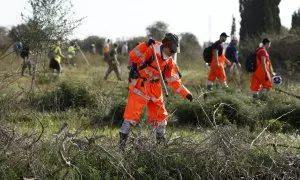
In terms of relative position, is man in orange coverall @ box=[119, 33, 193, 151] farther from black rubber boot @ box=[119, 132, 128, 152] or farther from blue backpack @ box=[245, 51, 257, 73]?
blue backpack @ box=[245, 51, 257, 73]

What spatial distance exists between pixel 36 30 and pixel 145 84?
20.3 ft

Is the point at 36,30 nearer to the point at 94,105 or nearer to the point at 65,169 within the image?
the point at 94,105

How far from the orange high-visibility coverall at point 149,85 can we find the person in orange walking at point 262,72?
601cm

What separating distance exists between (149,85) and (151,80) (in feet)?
0.22

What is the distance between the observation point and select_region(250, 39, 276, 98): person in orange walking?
1288cm

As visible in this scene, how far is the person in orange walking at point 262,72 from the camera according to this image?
12875 millimetres

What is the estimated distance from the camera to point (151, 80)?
7191 mm

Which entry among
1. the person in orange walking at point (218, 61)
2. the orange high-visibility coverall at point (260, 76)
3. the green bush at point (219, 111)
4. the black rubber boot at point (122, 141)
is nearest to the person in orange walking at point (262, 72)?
the orange high-visibility coverall at point (260, 76)

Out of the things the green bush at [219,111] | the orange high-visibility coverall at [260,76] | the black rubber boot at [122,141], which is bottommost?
the green bush at [219,111]

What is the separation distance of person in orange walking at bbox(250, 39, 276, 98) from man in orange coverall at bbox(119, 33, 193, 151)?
19.7 feet

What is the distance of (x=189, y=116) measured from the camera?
10.6m

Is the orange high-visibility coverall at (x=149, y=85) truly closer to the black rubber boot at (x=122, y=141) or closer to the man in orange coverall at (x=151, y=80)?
the man in orange coverall at (x=151, y=80)

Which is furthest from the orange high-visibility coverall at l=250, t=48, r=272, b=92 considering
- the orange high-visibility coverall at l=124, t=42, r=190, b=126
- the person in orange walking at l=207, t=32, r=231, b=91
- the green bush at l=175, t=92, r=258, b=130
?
the orange high-visibility coverall at l=124, t=42, r=190, b=126

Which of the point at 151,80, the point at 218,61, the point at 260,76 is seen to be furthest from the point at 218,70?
the point at 151,80
